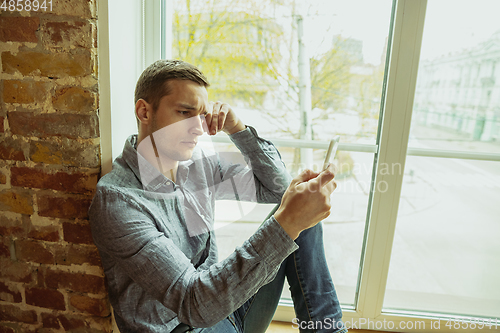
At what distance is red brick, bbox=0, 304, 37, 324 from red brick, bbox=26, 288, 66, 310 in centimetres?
5

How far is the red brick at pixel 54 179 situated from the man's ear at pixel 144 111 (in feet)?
0.69

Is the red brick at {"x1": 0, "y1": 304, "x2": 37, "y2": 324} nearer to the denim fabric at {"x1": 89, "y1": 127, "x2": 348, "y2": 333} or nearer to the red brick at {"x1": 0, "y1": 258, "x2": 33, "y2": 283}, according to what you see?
the red brick at {"x1": 0, "y1": 258, "x2": 33, "y2": 283}

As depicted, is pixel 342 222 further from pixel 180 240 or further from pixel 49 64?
pixel 49 64

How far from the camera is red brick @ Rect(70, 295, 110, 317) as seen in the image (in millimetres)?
1011

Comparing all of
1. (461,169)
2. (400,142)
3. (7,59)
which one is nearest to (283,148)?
(400,142)

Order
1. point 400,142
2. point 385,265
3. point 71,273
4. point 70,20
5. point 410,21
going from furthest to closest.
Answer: point 385,265, point 400,142, point 410,21, point 71,273, point 70,20

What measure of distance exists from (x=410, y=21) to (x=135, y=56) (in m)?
0.93

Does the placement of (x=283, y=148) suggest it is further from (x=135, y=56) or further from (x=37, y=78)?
(x=37, y=78)

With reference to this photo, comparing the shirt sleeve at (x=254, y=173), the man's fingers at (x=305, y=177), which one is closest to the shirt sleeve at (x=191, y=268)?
the man's fingers at (x=305, y=177)

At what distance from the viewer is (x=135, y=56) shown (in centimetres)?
109

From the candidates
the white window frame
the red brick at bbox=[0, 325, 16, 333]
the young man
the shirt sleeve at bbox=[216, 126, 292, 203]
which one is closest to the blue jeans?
the young man

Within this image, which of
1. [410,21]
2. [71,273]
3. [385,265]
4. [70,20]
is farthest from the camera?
[385,265]

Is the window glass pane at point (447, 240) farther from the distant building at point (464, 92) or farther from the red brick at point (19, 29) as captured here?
the red brick at point (19, 29)

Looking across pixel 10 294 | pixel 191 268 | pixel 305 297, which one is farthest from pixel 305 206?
pixel 10 294
